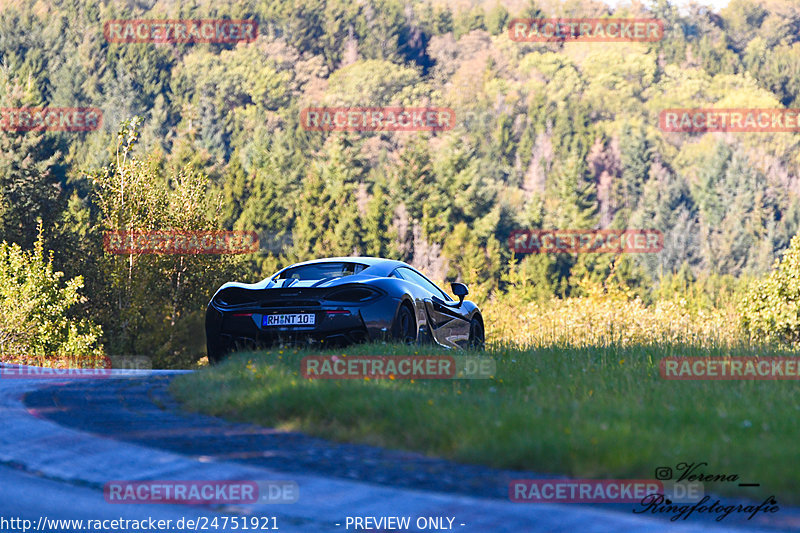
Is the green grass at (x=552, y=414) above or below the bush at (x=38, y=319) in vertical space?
above

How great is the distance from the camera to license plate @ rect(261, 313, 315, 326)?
412 inches


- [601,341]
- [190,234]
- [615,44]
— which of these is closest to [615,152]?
[615,44]

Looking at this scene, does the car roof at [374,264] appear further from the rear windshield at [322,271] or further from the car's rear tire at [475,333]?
the car's rear tire at [475,333]

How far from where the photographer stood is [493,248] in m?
89.8

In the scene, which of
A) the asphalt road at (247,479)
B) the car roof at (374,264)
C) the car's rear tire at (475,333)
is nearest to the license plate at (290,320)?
the car roof at (374,264)

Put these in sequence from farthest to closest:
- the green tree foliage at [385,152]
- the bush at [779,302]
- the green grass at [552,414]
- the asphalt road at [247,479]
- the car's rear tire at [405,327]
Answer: the green tree foliage at [385,152], the bush at [779,302], the car's rear tire at [405,327], the green grass at [552,414], the asphalt road at [247,479]

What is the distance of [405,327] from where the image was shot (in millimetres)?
10930

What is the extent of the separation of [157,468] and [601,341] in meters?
7.80

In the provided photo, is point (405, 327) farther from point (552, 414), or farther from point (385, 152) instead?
point (385, 152)

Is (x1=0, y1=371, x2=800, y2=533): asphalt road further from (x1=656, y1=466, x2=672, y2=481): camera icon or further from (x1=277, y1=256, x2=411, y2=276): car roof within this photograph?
(x1=277, y1=256, x2=411, y2=276): car roof

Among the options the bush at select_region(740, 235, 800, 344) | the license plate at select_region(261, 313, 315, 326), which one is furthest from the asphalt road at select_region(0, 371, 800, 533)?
the bush at select_region(740, 235, 800, 344)

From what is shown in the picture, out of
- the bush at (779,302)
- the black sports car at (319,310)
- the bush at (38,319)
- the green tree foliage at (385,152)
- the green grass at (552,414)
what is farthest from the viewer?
the green tree foliage at (385,152)

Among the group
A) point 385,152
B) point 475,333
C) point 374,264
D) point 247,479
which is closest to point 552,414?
point 247,479

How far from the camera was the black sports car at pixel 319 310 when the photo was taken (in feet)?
34.1
